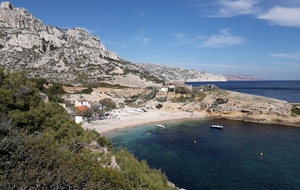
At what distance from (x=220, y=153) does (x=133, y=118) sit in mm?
32759

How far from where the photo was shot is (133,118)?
215ft

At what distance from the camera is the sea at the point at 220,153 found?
89.1 ft

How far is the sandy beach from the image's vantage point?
181 feet

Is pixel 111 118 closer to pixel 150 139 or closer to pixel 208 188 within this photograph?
pixel 150 139

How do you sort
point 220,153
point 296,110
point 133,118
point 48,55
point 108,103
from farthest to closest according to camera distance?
point 48,55, point 108,103, point 133,118, point 296,110, point 220,153

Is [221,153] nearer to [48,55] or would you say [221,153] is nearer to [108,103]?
[108,103]

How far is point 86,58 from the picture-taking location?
127 m

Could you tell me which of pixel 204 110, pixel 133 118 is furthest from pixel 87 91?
pixel 204 110

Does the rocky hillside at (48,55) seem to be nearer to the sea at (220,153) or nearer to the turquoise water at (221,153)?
the sea at (220,153)

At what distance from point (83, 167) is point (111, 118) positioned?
5313 cm

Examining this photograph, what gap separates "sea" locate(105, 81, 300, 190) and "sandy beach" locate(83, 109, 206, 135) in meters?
3.53

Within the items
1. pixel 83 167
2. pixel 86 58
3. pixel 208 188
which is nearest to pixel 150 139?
pixel 208 188

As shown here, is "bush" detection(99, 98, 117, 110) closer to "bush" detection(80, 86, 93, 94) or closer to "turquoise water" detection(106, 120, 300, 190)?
"bush" detection(80, 86, 93, 94)

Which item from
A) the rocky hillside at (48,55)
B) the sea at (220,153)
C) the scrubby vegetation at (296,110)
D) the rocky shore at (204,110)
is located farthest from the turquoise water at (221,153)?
the rocky hillside at (48,55)
